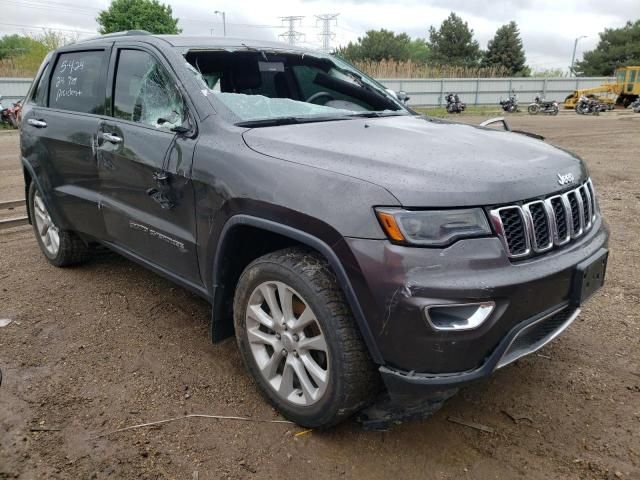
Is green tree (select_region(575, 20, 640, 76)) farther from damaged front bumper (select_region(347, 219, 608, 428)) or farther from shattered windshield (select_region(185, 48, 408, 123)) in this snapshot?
damaged front bumper (select_region(347, 219, 608, 428))

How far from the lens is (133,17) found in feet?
148

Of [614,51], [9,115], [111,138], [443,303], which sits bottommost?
[9,115]

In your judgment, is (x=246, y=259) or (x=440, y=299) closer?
(x=440, y=299)

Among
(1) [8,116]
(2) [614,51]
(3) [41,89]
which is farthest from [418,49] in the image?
(3) [41,89]

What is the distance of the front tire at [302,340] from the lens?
220cm

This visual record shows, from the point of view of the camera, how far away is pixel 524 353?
221cm

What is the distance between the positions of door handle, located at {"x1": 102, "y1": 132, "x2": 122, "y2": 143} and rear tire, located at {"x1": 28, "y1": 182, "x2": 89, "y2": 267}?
4.44ft

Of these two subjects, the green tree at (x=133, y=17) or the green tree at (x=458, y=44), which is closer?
the green tree at (x=133, y=17)

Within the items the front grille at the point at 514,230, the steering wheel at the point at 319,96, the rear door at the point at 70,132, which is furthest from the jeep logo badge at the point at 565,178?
the rear door at the point at 70,132

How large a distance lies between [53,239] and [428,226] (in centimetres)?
372

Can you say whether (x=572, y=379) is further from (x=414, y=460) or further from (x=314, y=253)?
(x=314, y=253)

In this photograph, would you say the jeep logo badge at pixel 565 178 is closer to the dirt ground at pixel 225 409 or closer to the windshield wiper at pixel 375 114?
the dirt ground at pixel 225 409

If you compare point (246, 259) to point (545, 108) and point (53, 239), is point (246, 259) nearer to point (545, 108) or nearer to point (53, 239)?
point (53, 239)

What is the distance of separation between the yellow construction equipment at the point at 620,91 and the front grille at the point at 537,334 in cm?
3116
